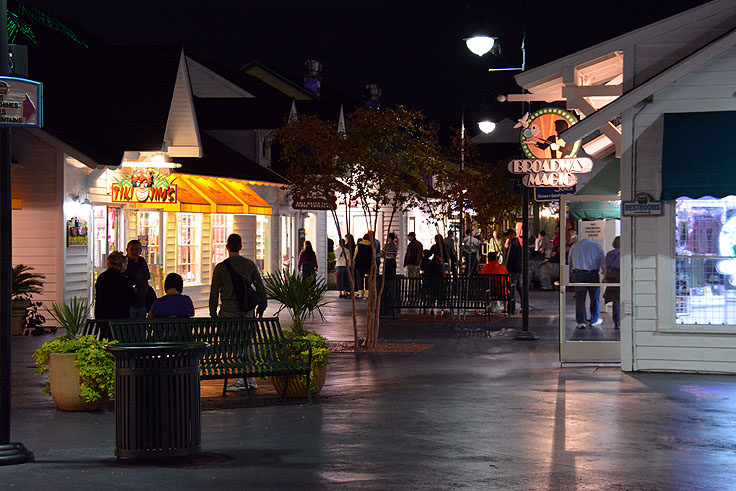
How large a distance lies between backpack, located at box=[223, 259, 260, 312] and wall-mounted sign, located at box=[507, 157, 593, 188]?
459cm

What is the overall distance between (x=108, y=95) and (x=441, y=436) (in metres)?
19.3

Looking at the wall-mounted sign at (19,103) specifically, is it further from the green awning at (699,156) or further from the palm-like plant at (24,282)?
the palm-like plant at (24,282)

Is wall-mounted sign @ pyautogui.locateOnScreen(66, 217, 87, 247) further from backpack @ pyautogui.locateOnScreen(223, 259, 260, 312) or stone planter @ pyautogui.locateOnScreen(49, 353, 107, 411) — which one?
stone planter @ pyautogui.locateOnScreen(49, 353, 107, 411)

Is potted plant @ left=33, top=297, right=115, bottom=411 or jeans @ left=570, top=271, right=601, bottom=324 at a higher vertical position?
jeans @ left=570, top=271, right=601, bottom=324

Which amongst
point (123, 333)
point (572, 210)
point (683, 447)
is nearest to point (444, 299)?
point (572, 210)

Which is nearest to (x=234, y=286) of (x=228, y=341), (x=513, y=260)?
(x=228, y=341)

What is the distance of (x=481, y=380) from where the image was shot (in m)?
14.4

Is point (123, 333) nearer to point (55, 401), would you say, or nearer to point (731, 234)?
point (55, 401)

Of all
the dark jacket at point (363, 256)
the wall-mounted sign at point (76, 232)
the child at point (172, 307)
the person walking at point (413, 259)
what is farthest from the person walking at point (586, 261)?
the person walking at point (413, 259)

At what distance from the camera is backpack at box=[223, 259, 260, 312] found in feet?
45.4

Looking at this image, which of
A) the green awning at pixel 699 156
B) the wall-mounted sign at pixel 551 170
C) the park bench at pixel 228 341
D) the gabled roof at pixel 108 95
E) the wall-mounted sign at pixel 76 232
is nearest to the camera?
the park bench at pixel 228 341

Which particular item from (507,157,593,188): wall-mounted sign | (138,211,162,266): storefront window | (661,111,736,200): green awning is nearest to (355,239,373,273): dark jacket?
(138,211,162,266): storefront window

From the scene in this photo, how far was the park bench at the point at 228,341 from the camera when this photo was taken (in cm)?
1230

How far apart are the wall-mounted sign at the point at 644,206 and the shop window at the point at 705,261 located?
0.35 m
